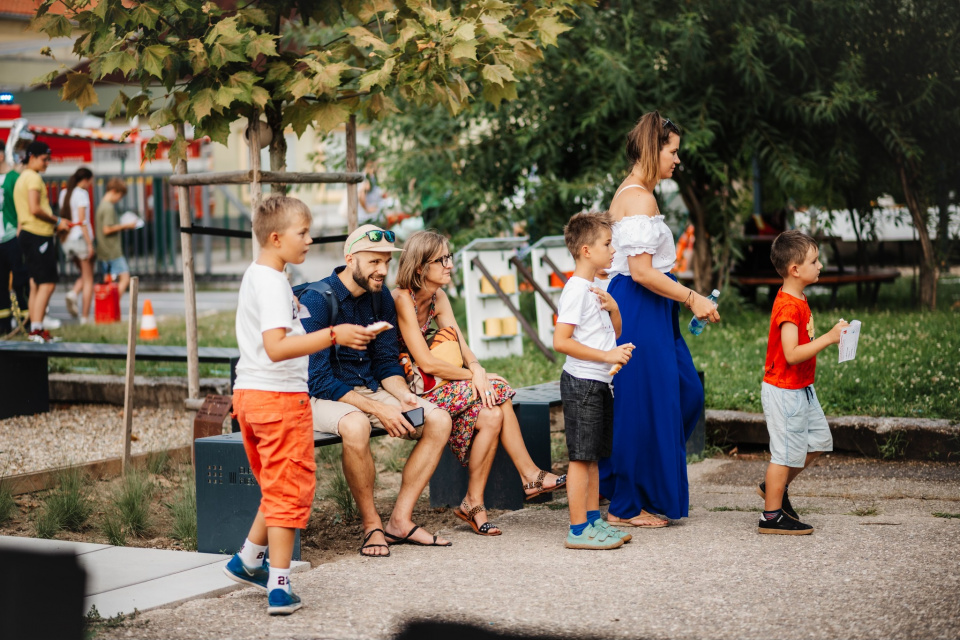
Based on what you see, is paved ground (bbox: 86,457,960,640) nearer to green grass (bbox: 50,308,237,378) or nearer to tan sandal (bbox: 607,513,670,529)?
tan sandal (bbox: 607,513,670,529)

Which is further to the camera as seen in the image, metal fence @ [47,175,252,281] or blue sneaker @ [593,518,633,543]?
metal fence @ [47,175,252,281]

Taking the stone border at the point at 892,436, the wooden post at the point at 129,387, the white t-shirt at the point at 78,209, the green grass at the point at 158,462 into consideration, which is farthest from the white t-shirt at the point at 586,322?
the white t-shirt at the point at 78,209

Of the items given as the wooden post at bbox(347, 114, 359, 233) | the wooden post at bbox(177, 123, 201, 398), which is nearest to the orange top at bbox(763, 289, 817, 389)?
the wooden post at bbox(347, 114, 359, 233)

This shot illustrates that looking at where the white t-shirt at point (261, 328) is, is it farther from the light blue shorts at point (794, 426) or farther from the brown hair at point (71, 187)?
the brown hair at point (71, 187)

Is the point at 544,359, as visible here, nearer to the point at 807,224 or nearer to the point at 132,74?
the point at 132,74

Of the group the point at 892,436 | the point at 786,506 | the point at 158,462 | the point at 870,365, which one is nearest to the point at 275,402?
the point at 786,506

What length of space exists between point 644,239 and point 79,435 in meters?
4.73

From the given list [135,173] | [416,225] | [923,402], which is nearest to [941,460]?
[923,402]

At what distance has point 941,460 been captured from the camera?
6473mm

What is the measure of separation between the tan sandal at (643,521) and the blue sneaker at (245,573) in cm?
184

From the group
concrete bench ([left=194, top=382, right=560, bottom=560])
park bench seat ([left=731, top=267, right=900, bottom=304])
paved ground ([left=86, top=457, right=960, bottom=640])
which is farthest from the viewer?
park bench seat ([left=731, top=267, right=900, bottom=304])

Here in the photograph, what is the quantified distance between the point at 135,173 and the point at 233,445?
1781 centimetres

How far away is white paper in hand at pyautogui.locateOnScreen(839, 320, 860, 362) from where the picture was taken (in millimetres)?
4795

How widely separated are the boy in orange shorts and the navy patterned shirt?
31.6 inches
